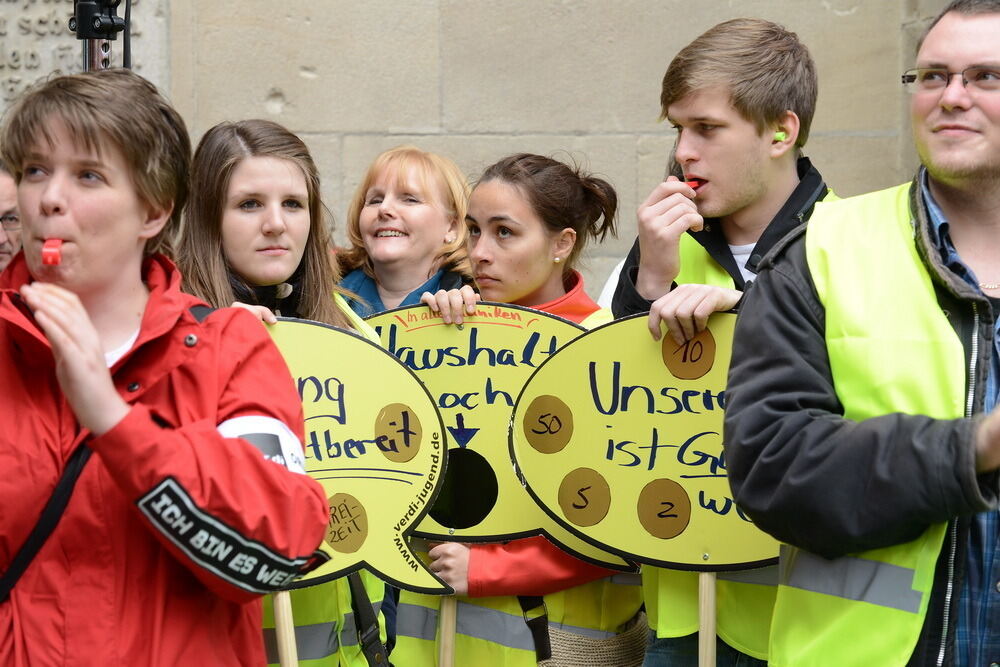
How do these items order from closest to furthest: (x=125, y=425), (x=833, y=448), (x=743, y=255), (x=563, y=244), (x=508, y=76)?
1. (x=125, y=425)
2. (x=833, y=448)
3. (x=743, y=255)
4. (x=563, y=244)
5. (x=508, y=76)

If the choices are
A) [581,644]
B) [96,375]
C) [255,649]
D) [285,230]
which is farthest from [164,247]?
[581,644]

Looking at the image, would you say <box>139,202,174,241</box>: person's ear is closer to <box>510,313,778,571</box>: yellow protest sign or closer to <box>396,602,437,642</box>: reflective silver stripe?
<box>510,313,778,571</box>: yellow protest sign

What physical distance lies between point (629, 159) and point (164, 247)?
3.39 meters

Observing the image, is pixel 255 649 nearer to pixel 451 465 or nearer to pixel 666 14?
pixel 451 465

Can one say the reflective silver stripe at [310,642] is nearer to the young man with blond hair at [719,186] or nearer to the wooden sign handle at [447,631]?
the wooden sign handle at [447,631]

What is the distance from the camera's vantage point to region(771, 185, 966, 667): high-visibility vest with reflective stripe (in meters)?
1.88

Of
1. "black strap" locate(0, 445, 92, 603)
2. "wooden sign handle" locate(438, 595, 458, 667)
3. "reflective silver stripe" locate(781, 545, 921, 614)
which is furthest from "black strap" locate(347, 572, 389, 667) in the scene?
"black strap" locate(0, 445, 92, 603)

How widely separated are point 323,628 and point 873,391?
4.74ft

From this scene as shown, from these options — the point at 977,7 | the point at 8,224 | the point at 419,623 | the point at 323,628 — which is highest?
the point at 977,7

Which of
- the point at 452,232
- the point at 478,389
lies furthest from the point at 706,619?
the point at 452,232

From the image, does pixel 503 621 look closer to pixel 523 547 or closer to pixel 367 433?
pixel 523 547

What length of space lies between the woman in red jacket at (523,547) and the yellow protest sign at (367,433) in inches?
12.6

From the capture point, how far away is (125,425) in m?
1.61

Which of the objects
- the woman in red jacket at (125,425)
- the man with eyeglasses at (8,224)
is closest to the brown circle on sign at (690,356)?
the woman in red jacket at (125,425)
